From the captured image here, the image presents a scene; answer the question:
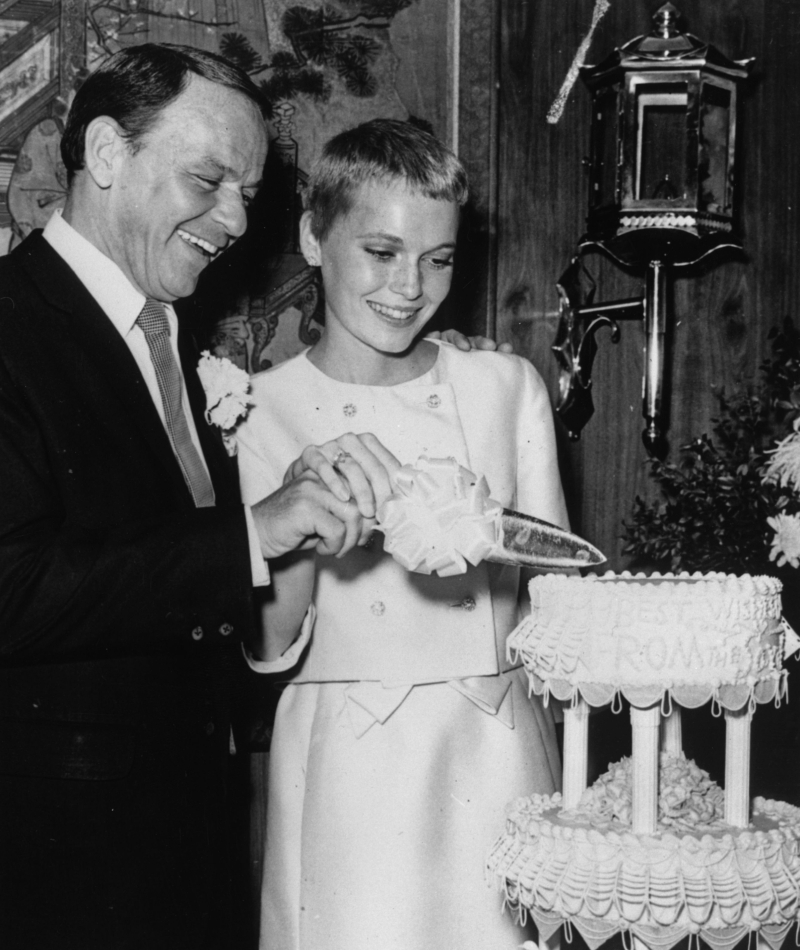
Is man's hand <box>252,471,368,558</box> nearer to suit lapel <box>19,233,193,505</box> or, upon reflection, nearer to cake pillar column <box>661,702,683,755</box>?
Result: suit lapel <box>19,233,193,505</box>

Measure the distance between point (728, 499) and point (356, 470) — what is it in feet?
4.13

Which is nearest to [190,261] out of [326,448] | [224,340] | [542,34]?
[326,448]

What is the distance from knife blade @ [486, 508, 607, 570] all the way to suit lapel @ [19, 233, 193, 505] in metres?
0.54

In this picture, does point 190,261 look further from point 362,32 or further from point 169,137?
point 362,32

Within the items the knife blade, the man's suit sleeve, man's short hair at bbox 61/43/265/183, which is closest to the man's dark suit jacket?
the man's suit sleeve

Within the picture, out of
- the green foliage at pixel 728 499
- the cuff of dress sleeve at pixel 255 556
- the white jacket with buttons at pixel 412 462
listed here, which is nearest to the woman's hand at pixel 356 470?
the cuff of dress sleeve at pixel 255 556

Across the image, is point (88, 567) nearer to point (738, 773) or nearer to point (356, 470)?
point (356, 470)

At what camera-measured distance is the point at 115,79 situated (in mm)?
2002

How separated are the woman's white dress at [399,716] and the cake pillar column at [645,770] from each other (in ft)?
1.26

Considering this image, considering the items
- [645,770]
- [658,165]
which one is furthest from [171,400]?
[658,165]

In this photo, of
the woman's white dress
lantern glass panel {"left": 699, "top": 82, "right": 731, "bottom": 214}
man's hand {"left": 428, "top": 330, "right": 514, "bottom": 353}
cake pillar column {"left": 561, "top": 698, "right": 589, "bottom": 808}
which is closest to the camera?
cake pillar column {"left": 561, "top": 698, "right": 589, "bottom": 808}

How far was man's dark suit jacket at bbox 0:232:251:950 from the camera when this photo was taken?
64.3 inches

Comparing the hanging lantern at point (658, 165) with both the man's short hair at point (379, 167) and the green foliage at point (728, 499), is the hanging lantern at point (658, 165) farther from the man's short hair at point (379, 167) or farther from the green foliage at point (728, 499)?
the man's short hair at point (379, 167)

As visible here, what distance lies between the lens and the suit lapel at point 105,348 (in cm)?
181
